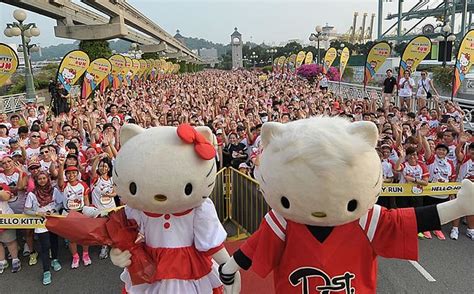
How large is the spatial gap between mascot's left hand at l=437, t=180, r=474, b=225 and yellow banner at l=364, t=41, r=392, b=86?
41.9 ft

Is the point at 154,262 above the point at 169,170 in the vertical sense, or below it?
below

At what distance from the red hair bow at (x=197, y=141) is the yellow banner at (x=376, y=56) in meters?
12.8

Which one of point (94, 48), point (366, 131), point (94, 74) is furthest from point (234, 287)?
point (94, 48)

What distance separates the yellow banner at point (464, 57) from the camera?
32.9ft

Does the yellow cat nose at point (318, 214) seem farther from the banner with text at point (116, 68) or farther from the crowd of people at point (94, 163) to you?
the banner with text at point (116, 68)

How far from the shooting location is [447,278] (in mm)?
4801

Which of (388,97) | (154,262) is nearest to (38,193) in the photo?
(154,262)

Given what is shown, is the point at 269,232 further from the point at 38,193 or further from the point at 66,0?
the point at 66,0

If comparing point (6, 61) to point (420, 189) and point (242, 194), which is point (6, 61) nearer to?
point (242, 194)

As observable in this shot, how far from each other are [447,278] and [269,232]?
10.9ft

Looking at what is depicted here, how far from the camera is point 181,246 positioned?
9.91 ft

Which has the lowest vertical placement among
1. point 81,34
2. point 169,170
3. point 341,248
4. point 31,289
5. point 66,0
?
point 31,289

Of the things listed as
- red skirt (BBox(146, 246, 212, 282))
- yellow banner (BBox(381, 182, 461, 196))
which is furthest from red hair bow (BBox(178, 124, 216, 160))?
yellow banner (BBox(381, 182, 461, 196))

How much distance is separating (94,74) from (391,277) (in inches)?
503
